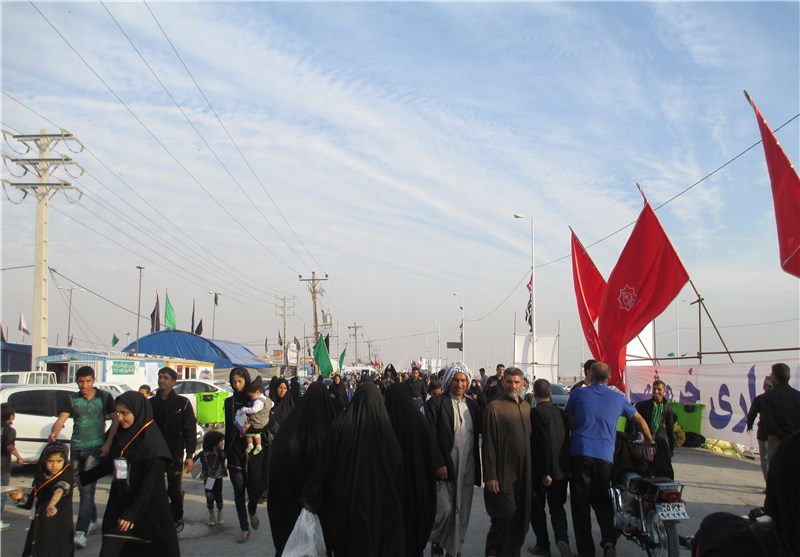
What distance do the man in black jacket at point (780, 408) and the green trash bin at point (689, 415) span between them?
6063 mm

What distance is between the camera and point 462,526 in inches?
249

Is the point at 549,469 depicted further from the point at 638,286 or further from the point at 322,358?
the point at 322,358

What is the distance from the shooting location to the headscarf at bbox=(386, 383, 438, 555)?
5012mm

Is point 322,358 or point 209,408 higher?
point 322,358

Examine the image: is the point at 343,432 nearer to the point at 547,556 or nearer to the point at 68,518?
the point at 68,518

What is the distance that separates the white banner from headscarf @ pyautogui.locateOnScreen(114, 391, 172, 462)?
9.77m

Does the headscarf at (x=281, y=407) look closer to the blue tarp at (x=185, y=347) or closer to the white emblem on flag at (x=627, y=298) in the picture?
the white emblem on flag at (x=627, y=298)

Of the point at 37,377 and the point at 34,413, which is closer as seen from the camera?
the point at 34,413

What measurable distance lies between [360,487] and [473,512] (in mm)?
4394

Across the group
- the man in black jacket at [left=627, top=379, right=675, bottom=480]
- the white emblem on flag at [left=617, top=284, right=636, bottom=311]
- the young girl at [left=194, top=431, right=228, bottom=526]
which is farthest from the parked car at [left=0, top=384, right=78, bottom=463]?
the white emblem on flag at [left=617, top=284, right=636, bottom=311]

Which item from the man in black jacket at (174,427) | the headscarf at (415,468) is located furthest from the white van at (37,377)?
the headscarf at (415,468)

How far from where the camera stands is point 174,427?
24.4ft

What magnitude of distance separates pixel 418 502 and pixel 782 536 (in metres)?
3.39

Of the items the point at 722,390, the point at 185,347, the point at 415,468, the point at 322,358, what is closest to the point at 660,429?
the point at 415,468
